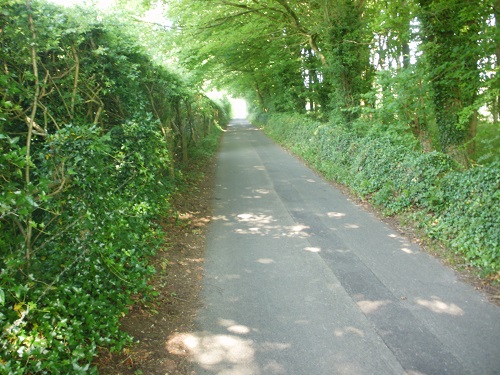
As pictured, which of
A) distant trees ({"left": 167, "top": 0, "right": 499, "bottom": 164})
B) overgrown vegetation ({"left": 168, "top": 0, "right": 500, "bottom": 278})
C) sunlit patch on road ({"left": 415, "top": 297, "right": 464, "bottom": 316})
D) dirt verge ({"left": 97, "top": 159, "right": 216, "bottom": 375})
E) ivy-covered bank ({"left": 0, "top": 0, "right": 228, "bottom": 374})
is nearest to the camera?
ivy-covered bank ({"left": 0, "top": 0, "right": 228, "bottom": 374})

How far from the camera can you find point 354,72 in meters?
14.7

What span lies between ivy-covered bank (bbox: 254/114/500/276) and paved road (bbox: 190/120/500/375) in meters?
0.64

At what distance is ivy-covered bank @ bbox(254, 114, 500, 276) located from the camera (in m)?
5.90

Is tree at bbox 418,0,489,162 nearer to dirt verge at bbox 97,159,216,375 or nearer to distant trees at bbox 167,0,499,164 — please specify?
distant trees at bbox 167,0,499,164

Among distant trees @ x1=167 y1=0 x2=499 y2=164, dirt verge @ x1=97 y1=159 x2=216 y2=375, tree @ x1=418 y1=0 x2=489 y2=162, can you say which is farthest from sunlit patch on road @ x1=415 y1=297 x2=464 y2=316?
tree @ x1=418 y1=0 x2=489 y2=162

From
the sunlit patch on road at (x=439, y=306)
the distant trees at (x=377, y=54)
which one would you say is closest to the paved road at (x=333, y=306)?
the sunlit patch on road at (x=439, y=306)

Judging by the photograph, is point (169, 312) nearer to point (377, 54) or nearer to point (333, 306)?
point (333, 306)

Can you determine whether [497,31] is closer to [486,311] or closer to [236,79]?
[486,311]

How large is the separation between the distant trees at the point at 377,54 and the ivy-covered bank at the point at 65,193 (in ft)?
24.9

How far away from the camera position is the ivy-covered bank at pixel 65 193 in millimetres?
3004

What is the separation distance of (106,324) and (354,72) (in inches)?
546

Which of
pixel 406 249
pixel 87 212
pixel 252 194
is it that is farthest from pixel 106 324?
pixel 252 194

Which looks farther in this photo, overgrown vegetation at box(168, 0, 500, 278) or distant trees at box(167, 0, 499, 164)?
distant trees at box(167, 0, 499, 164)

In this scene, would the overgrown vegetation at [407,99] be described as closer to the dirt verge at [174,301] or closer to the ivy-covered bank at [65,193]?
the dirt verge at [174,301]
